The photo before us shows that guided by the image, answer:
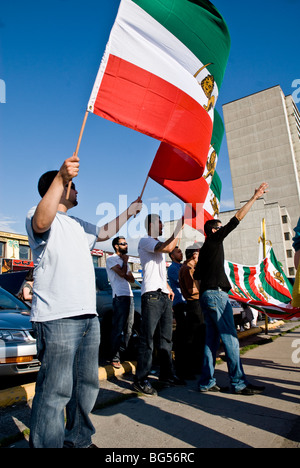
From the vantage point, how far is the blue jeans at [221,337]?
144 inches

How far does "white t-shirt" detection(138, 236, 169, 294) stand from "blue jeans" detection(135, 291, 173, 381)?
9 cm

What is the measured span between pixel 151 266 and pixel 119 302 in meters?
1.29

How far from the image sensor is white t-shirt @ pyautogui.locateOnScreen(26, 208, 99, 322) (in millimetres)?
2012

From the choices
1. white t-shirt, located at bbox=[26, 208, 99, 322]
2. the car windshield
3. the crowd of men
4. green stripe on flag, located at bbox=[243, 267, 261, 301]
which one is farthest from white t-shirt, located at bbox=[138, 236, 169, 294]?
green stripe on flag, located at bbox=[243, 267, 261, 301]

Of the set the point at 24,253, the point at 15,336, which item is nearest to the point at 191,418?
the point at 15,336

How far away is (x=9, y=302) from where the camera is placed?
5.37m

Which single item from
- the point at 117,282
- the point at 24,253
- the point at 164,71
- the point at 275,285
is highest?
the point at 24,253

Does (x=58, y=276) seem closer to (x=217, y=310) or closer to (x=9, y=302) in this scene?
(x=217, y=310)

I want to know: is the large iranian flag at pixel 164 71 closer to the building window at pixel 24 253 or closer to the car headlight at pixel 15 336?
the car headlight at pixel 15 336

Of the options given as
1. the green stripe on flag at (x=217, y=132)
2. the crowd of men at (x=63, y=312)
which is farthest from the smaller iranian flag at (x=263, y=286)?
the crowd of men at (x=63, y=312)

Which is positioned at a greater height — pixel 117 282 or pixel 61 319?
pixel 117 282

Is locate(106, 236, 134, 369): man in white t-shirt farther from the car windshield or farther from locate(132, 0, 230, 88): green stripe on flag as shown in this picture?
locate(132, 0, 230, 88): green stripe on flag
